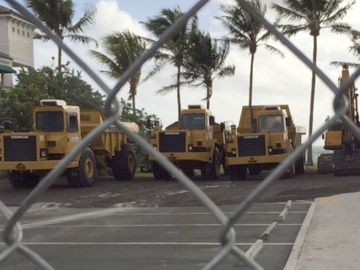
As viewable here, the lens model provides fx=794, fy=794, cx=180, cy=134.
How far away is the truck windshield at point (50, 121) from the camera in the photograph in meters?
24.2

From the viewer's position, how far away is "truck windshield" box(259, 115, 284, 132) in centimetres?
2779

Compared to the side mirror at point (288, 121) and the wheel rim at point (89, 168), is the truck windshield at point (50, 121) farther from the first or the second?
the side mirror at point (288, 121)

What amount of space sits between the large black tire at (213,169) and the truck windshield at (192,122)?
1.50 metres

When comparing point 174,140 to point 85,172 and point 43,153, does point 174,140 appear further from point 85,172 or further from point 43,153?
point 43,153

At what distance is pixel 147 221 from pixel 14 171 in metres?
10.9

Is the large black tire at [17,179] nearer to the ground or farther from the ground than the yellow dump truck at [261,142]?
nearer to the ground

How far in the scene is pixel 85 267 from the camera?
994 centimetres

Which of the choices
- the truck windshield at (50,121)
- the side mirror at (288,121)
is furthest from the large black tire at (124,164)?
the side mirror at (288,121)

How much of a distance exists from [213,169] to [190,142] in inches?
76.7

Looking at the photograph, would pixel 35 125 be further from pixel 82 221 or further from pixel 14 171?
pixel 82 221

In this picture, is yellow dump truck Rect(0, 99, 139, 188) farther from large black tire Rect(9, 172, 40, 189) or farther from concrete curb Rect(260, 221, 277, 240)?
concrete curb Rect(260, 221, 277, 240)

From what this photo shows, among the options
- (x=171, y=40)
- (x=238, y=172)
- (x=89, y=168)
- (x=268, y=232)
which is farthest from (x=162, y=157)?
(x=238, y=172)

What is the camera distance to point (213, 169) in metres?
29.0

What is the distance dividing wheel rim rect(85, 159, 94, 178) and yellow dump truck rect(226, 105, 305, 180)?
4964 millimetres
